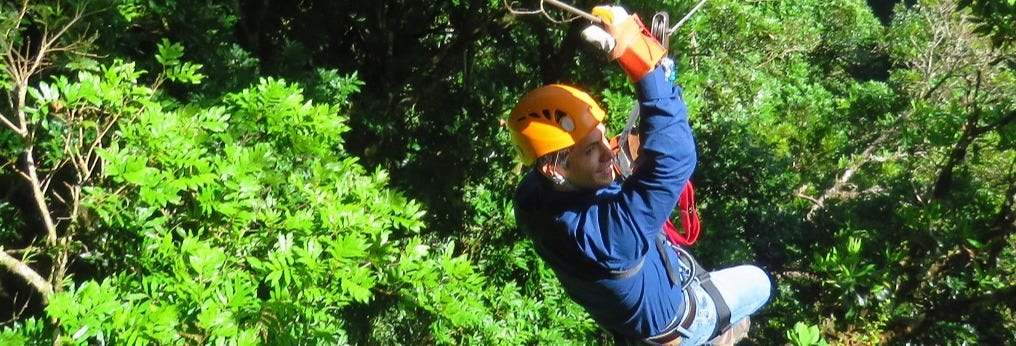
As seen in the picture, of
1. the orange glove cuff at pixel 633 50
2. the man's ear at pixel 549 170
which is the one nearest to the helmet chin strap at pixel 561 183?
the man's ear at pixel 549 170

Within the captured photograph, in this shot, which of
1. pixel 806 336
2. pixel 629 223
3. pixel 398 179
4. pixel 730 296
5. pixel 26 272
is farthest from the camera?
pixel 398 179

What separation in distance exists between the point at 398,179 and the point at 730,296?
125 inches

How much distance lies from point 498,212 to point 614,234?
11.1 ft

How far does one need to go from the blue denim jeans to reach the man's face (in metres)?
0.67

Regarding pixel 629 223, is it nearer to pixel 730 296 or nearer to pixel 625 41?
pixel 625 41

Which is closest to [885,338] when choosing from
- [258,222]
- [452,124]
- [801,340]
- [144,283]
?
[801,340]

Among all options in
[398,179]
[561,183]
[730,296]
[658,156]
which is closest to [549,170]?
[561,183]

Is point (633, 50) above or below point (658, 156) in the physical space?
above

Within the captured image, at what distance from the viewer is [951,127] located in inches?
193

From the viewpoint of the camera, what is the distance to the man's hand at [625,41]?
7.82ft

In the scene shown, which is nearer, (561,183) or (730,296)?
(561,183)

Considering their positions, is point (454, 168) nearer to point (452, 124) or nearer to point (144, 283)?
point (452, 124)

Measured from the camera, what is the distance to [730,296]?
341cm

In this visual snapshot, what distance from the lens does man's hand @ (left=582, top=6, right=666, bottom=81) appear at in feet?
7.82
